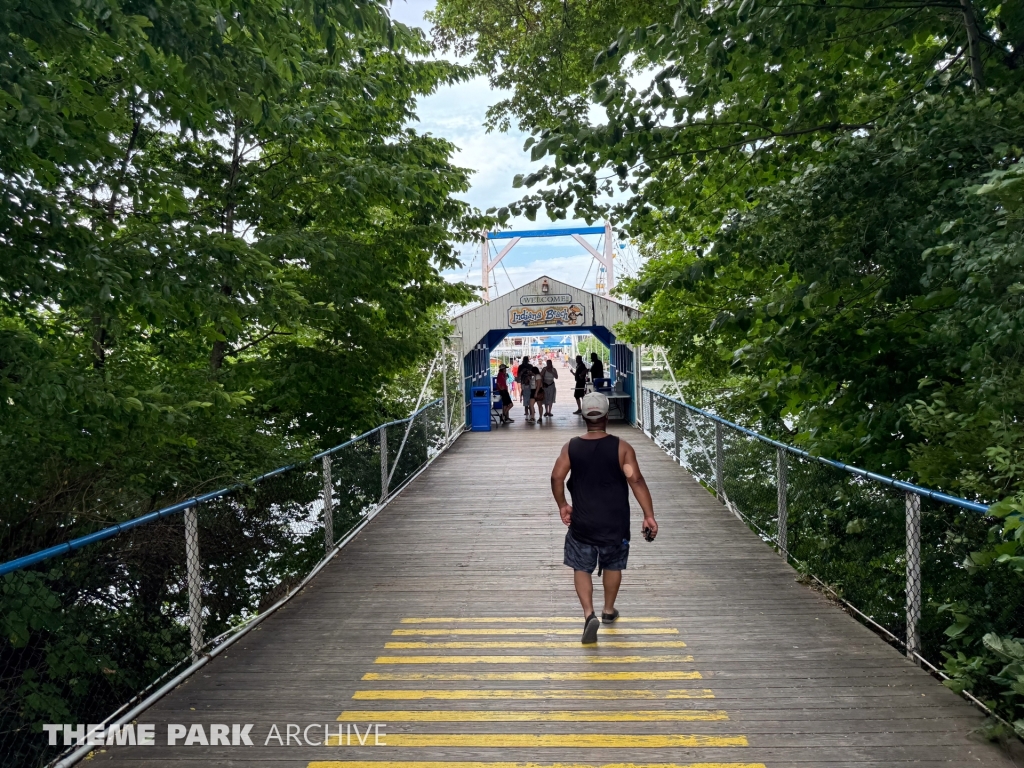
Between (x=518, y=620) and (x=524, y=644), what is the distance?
536 millimetres

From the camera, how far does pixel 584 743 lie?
3.65 meters

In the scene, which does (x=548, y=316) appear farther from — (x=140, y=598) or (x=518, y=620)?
(x=140, y=598)

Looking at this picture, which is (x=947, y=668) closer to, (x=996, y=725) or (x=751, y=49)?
(x=996, y=725)

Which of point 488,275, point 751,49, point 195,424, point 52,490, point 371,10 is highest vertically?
point 488,275

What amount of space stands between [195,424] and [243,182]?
410cm

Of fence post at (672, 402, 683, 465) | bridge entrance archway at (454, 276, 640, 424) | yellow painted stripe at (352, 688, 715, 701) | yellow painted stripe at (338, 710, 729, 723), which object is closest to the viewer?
yellow painted stripe at (338, 710, 729, 723)

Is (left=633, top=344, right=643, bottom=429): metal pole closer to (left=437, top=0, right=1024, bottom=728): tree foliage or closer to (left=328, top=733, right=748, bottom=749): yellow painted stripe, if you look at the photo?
(left=437, top=0, right=1024, bottom=728): tree foliage

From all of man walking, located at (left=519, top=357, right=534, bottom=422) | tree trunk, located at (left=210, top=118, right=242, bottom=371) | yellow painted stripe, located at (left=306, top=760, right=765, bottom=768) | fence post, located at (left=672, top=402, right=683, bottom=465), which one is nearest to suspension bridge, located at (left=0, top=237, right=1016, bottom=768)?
yellow painted stripe, located at (left=306, top=760, right=765, bottom=768)

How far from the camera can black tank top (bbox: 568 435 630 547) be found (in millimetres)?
5027

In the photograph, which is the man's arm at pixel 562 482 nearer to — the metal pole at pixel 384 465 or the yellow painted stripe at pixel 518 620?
the yellow painted stripe at pixel 518 620

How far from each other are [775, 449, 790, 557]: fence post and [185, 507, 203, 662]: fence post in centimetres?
503

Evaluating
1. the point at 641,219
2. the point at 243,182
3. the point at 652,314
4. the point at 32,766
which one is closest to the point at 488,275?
the point at 652,314

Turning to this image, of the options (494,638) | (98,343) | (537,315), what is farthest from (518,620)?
(537,315)

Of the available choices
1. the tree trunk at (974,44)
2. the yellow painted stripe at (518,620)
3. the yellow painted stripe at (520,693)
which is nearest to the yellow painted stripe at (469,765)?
the yellow painted stripe at (520,693)
